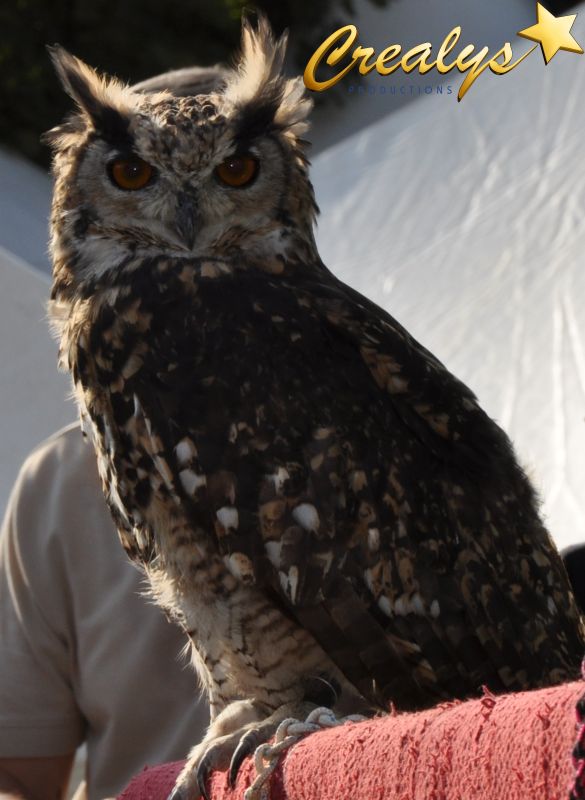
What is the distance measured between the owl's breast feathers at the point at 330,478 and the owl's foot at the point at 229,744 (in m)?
0.10

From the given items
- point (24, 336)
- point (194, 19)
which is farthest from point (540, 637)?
point (194, 19)

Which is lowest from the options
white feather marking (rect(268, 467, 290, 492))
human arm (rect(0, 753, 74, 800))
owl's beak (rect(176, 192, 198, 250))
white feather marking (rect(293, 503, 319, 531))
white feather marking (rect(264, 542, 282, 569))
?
human arm (rect(0, 753, 74, 800))

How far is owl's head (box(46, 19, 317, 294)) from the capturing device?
175 cm

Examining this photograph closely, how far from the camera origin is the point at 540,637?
1.50m

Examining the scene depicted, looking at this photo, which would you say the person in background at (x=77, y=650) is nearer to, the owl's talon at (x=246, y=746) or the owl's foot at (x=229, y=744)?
the owl's foot at (x=229, y=744)

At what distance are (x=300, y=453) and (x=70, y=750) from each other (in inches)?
29.1

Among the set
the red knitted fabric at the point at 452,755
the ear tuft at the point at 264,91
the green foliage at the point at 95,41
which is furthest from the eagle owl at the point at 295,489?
the green foliage at the point at 95,41

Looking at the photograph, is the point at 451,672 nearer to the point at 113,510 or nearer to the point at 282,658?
the point at 282,658

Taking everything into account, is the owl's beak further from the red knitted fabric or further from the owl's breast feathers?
the red knitted fabric

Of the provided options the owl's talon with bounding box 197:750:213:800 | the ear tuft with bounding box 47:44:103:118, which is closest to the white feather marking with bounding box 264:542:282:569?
the owl's talon with bounding box 197:750:213:800

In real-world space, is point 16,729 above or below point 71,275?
below

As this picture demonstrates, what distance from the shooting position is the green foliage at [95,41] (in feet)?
19.1

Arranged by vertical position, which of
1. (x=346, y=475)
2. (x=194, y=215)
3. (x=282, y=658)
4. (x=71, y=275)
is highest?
(x=194, y=215)

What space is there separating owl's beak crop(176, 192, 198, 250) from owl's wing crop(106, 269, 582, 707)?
14cm
